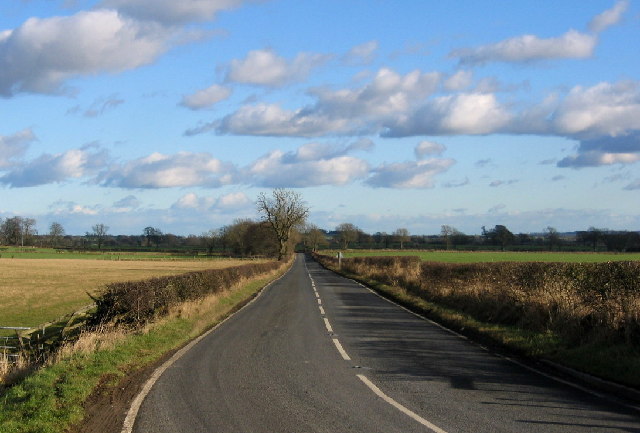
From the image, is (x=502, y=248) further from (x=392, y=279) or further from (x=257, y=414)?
(x=257, y=414)

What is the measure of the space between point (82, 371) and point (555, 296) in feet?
37.1

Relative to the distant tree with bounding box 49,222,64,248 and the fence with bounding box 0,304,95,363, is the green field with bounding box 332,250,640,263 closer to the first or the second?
the fence with bounding box 0,304,95,363

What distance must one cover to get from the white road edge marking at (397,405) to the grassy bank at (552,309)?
3.87 m

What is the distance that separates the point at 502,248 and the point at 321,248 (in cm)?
6887

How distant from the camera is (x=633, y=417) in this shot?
24.1 feet

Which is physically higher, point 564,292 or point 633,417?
point 564,292

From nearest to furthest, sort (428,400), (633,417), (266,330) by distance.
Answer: (633,417)
(428,400)
(266,330)

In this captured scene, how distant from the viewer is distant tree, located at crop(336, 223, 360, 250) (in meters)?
160

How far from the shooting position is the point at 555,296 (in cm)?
1499

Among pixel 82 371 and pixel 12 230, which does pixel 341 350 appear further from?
pixel 12 230

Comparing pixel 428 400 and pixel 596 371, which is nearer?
pixel 428 400

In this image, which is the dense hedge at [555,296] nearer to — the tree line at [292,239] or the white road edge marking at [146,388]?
the white road edge marking at [146,388]

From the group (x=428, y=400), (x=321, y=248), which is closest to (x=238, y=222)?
(x=321, y=248)

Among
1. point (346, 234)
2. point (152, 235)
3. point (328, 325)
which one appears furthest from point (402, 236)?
point (328, 325)
